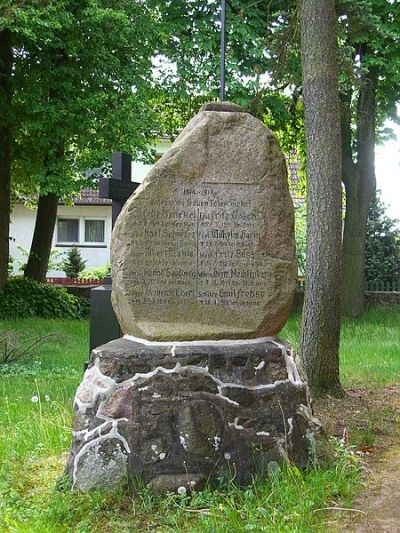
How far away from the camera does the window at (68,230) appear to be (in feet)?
110

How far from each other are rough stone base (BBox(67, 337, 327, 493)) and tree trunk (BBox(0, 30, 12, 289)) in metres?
11.4

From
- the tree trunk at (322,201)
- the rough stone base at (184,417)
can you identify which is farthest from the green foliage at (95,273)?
the rough stone base at (184,417)

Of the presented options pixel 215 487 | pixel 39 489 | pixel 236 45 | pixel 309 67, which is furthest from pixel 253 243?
pixel 236 45

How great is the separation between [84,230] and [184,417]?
29.0 metres

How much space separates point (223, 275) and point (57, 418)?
2298 millimetres

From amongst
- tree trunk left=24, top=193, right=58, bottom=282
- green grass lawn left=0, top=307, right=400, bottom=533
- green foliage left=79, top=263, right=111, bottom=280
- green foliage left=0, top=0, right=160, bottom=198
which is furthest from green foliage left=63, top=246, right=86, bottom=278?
green grass lawn left=0, top=307, right=400, bottom=533

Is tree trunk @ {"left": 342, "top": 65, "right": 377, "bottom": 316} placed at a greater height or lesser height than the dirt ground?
greater

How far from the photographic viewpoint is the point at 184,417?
478cm

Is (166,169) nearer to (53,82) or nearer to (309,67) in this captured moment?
(309,67)

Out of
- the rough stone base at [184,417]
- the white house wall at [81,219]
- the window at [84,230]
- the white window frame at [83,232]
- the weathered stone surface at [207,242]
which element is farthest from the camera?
the window at [84,230]

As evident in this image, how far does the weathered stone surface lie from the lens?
515 cm

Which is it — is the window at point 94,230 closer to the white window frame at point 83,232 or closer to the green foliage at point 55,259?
the white window frame at point 83,232

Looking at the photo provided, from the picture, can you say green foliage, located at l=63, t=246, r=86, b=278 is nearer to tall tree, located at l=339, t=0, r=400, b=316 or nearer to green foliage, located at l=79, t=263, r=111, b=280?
green foliage, located at l=79, t=263, r=111, b=280

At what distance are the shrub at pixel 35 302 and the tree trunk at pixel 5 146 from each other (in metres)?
0.38
